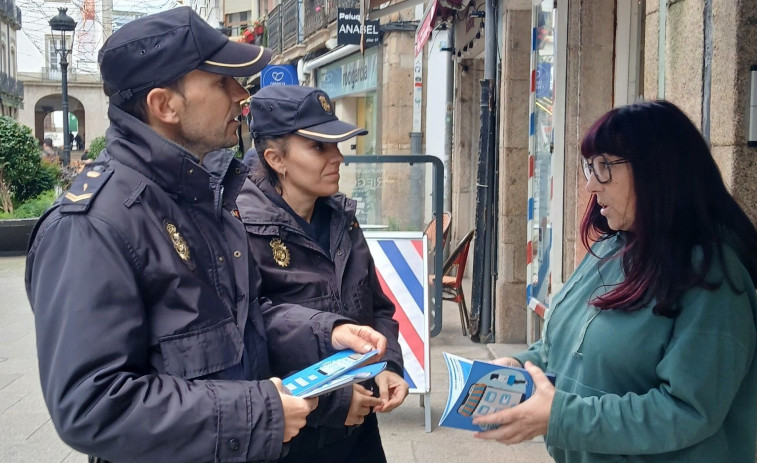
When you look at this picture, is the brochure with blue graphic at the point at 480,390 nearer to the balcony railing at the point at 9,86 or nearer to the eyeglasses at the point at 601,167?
the eyeglasses at the point at 601,167

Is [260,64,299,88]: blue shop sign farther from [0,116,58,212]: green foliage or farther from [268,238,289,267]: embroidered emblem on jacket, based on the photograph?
[268,238,289,267]: embroidered emblem on jacket

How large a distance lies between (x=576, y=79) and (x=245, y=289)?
4545 mm

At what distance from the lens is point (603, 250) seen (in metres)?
2.37

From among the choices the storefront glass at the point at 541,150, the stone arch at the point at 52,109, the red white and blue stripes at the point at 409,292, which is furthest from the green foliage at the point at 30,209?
the stone arch at the point at 52,109

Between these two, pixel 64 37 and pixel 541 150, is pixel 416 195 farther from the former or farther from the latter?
pixel 64 37

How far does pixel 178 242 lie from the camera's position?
1.88 metres

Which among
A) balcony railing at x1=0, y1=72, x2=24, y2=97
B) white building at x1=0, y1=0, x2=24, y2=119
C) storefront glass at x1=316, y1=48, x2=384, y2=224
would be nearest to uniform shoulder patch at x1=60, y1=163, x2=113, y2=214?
storefront glass at x1=316, y1=48, x2=384, y2=224

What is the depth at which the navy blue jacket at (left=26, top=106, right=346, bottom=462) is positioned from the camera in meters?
1.66

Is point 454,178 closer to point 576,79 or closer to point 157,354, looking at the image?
point 576,79

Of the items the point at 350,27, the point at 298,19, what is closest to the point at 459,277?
the point at 350,27

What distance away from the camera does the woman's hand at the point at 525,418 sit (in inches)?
83.2

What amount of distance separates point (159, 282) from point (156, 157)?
Result: 309 mm

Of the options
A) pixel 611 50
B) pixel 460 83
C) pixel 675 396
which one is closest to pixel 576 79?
pixel 611 50

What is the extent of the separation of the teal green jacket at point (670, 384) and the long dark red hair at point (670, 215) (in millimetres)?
35
